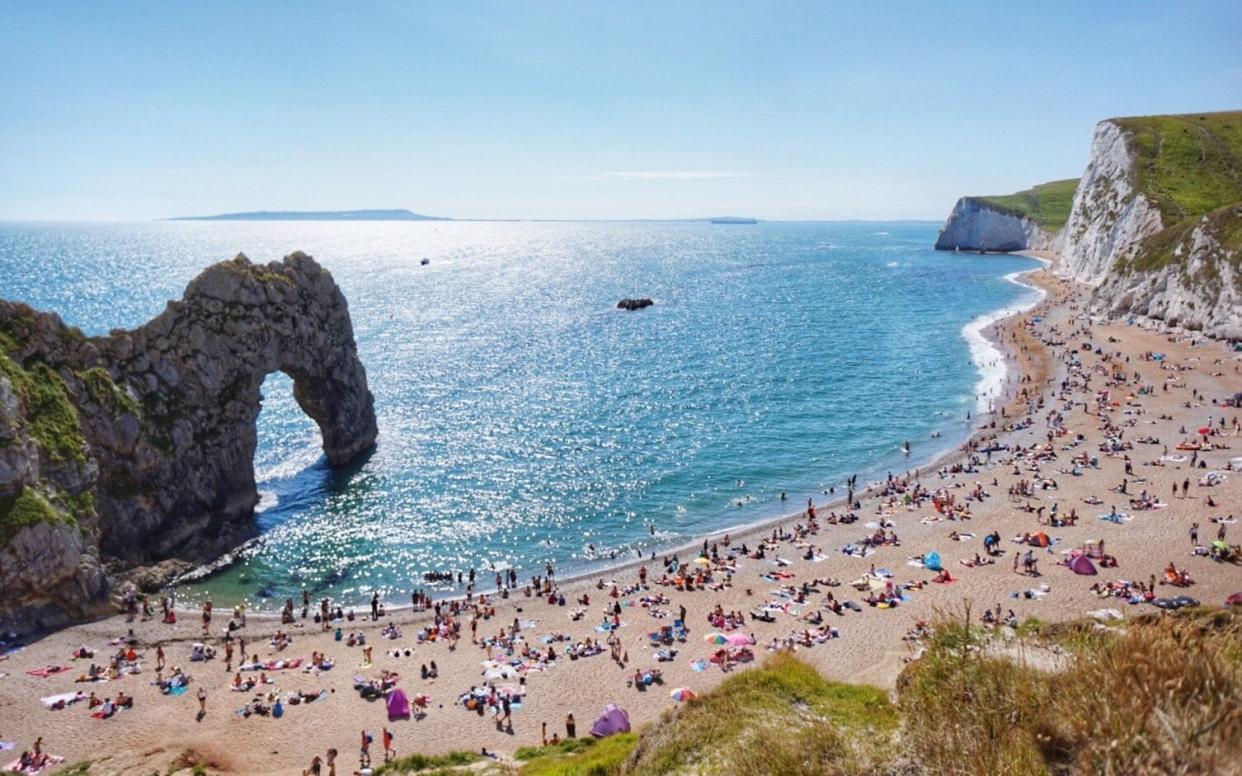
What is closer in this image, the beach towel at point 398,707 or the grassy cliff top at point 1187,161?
the beach towel at point 398,707

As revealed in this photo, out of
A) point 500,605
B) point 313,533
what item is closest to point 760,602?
point 500,605

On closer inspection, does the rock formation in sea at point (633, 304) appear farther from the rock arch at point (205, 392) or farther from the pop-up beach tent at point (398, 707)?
the pop-up beach tent at point (398, 707)

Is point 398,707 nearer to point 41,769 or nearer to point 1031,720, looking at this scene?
point 41,769

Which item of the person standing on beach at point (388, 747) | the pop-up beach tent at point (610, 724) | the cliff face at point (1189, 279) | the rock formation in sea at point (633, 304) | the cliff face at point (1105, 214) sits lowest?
the person standing on beach at point (388, 747)

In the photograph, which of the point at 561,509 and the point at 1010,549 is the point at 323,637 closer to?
the point at 561,509

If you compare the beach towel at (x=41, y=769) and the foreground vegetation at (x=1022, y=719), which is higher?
the foreground vegetation at (x=1022, y=719)

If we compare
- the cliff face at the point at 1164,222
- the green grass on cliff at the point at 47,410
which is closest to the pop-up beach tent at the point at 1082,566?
the green grass on cliff at the point at 47,410

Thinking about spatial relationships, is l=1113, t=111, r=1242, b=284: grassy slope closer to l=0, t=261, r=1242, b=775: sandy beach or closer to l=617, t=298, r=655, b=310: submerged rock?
l=0, t=261, r=1242, b=775: sandy beach
